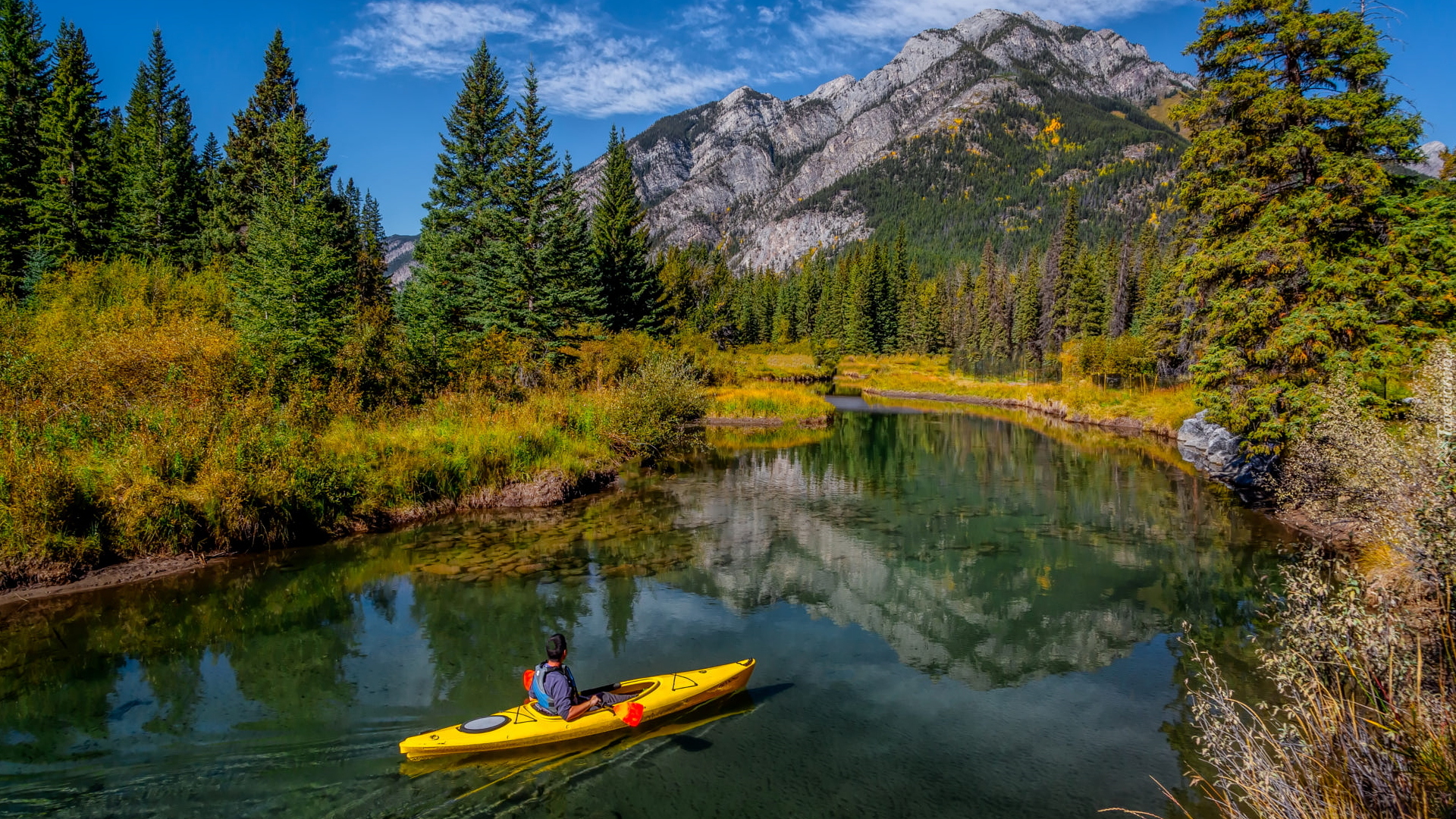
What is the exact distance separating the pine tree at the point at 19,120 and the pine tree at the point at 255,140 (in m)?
7.77

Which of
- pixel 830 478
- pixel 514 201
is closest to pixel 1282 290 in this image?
pixel 830 478

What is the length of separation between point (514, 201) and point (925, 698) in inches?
1307

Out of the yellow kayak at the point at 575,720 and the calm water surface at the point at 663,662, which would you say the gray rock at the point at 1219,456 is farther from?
the yellow kayak at the point at 575,720

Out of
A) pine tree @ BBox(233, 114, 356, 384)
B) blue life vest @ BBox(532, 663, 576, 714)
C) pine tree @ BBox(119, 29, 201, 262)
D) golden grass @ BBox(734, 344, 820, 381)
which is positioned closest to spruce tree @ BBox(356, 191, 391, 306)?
pine tree @ BBox(119, 29, 201, 262)

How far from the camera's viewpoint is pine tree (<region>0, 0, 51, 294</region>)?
110 feet

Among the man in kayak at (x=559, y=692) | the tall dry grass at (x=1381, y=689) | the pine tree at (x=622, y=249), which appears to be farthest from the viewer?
the pine tree at (x=622, y=249)

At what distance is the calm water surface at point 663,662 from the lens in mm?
6973

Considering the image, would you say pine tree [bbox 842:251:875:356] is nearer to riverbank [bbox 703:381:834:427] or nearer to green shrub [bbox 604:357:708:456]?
riverbank [bbox 703:381:834:427]

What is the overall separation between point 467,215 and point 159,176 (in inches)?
720

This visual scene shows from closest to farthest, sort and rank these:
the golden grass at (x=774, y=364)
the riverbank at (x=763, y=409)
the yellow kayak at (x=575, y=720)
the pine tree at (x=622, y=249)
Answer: the yellow kayak at (x=575, y=720) → the riverbank at (x=763, y=409) → the pine tree at (x=622, y=249) → the golden grass at (x=774, y=364)

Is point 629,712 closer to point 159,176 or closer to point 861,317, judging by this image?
point 159,176

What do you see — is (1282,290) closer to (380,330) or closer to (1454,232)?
(1454,232)

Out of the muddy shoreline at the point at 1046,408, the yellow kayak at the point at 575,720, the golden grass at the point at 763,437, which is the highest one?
the yellow kayak at the point at 575,720

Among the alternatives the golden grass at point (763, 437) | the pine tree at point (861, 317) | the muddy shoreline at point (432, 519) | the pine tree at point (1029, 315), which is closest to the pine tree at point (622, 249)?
the golden grass at point (763, 437)
